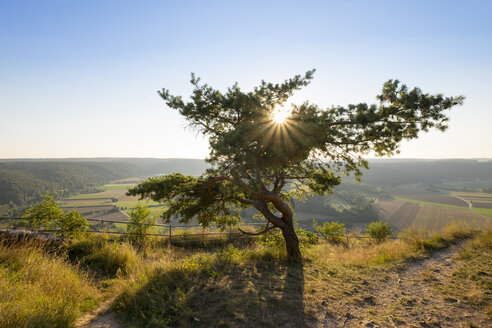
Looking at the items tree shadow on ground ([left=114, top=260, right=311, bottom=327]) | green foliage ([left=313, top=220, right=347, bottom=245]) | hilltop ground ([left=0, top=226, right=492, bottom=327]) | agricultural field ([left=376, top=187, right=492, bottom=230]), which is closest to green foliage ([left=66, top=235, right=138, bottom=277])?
hilltop ground ([left=0, top=226, right=492, bottom=327])

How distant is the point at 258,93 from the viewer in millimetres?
7266

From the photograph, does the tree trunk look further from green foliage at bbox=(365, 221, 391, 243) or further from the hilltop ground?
green foliage at bbox=(365, 221, 391, 243)

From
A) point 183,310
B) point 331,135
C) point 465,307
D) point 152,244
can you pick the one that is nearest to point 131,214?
point 152,244

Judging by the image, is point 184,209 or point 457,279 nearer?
point 457,279

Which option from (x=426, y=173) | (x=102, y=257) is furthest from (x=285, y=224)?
(x=426, y=173)

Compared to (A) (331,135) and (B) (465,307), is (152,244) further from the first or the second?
(B) (465,307)

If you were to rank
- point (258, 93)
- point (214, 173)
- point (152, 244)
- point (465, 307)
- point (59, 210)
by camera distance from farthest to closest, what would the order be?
point (152, 244), point (59, 210), point (258, 93), point (214, 173), point (465, 307)

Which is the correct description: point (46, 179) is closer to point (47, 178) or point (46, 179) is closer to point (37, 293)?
point (47, 178)

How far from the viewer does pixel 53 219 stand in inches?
395

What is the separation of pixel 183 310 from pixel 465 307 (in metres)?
6.54

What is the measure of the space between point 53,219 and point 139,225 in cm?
371

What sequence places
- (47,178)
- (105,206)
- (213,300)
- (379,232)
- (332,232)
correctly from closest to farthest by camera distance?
(213,300)
(379,232)
(332,232)
(105,206)
(47,178)

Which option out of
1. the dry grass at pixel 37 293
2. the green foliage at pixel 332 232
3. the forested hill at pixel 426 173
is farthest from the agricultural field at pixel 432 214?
the dry grass at pixel 37 293

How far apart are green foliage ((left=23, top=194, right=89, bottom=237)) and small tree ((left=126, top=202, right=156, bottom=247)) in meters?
2.14
